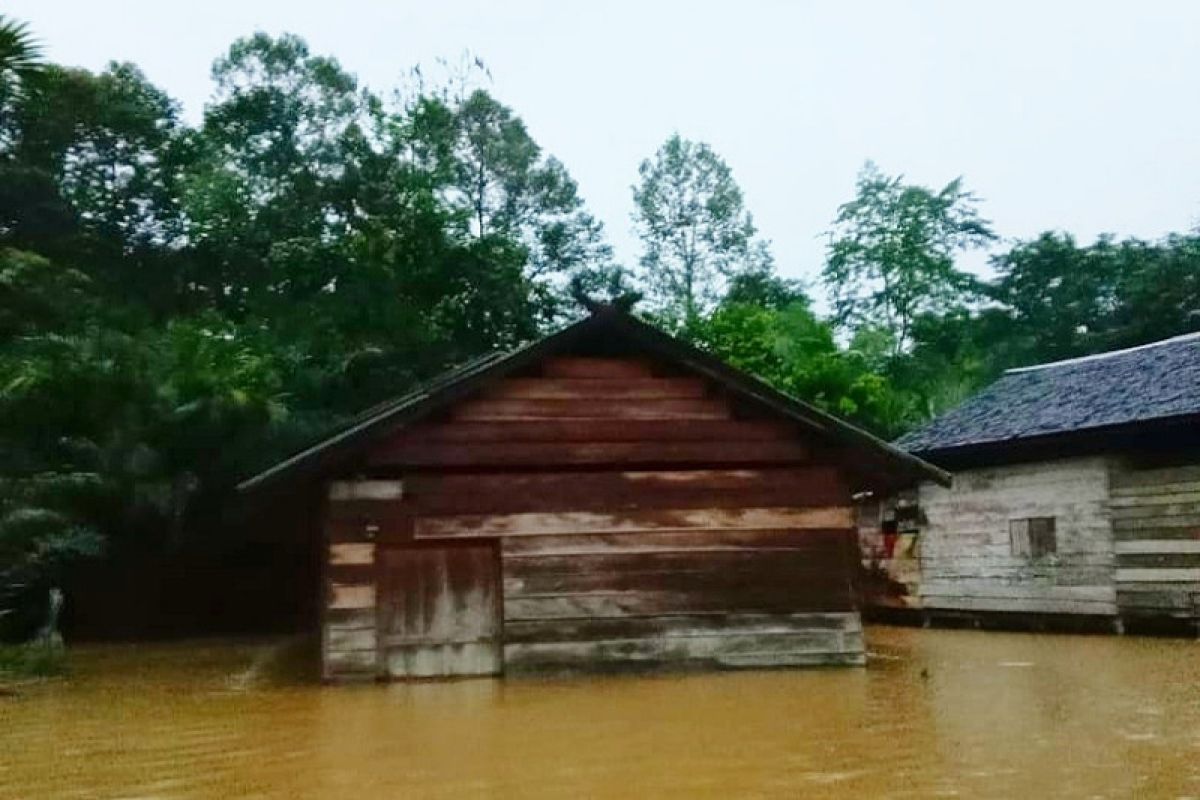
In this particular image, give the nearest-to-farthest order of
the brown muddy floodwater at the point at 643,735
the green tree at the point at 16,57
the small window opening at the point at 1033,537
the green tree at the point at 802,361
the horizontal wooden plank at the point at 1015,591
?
the brown muddy floodwater at the point at 643,735 < the green tree at the point at 16,57 < the horizontal wooden plank at the point at 1015,591 < the small window opening at the point at 1033,537 < the green tree at the point at 802,361

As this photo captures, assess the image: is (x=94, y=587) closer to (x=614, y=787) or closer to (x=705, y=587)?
(x=705, y=587)

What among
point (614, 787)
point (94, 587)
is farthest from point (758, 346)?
point (614, 787)

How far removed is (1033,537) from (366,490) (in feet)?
39.0

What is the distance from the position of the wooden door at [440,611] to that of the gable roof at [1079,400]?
986 centimetres

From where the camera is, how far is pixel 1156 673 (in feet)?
44.5

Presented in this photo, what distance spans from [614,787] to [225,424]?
68.3ft

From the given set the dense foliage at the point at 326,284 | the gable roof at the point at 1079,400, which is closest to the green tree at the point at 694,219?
the dense foliage at the point at 326,284

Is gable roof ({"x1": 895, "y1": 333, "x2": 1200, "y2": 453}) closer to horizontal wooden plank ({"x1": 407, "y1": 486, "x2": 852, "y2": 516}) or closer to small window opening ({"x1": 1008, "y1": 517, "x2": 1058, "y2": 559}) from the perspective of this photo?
small window opening ({"x1": 1008, "y1": 517, "x2": 1058, "y2": 559})

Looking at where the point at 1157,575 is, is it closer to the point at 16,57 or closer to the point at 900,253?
the point at 16,57

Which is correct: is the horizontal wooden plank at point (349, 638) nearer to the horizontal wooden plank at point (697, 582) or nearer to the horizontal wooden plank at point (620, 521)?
the horizontal wooden plank at point (620, 521)

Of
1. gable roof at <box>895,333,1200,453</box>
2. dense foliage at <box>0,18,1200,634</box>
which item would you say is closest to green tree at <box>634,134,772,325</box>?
dense foliage at <box>0,18,1200,634</box>

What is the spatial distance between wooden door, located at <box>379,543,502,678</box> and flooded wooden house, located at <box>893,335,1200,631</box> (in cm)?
986

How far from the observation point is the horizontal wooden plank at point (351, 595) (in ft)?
45.3

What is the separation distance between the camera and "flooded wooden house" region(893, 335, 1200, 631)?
18766mm
